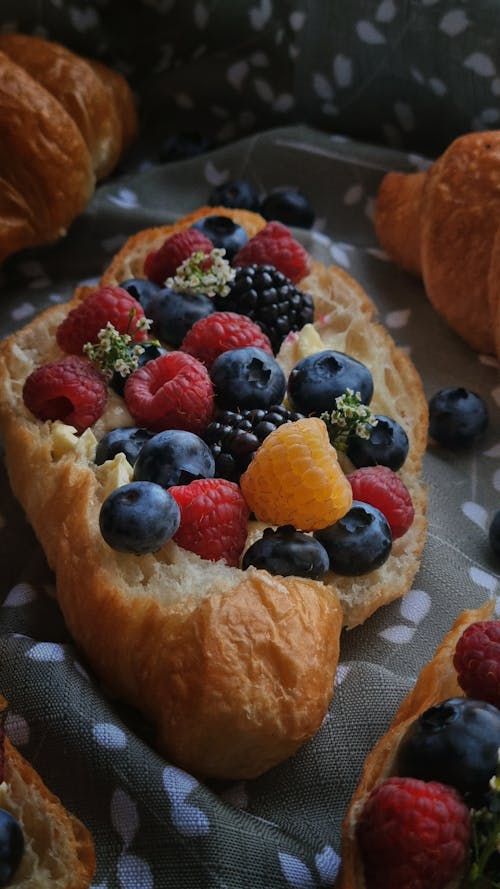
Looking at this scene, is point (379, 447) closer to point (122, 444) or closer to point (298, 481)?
point (298, 481)

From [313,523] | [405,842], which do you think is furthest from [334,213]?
[405,842]

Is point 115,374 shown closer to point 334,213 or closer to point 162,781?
point 162,781

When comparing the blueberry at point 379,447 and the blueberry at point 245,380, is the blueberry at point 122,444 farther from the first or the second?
the blueberry at point 379,447

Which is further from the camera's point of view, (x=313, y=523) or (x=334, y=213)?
(x=334, y=213)

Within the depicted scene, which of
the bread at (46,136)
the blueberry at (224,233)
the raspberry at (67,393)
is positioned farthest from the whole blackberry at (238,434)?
the bread at (46,136)

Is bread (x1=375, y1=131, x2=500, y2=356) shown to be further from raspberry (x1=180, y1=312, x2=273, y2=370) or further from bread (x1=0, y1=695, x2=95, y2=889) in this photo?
bread (x1=0, y1=695, x2=95, y2=889)

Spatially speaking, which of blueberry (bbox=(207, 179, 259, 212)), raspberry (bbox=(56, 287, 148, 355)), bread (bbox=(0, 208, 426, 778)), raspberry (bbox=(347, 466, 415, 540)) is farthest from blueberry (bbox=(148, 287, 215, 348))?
blueberry (bbox=(207, 179, 259, 212))

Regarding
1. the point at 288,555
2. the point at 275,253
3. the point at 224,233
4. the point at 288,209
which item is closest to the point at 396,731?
the point at 288,555
